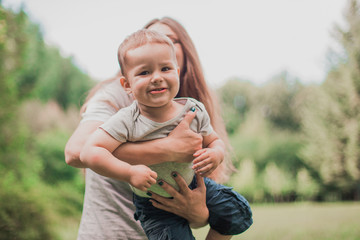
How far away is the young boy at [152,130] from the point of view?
1.49 metres

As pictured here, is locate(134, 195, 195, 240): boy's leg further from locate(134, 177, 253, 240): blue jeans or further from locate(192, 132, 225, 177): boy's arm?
locate(192, 132, 225, 177): boy's arm

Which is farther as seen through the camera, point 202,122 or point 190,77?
point 190,77

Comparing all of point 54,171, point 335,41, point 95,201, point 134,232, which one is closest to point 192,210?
point 134,232

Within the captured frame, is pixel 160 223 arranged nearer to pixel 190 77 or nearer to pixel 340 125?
pixel 190 77

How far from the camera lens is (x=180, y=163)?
5.78ft

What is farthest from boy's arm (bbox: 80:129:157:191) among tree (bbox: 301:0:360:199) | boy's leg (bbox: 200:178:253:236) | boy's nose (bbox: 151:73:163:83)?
tree (bbox: 301:0:360:199)

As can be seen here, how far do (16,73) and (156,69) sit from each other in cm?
718

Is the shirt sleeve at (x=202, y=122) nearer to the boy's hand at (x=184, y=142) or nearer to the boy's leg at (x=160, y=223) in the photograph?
the boy's hand at (x=184, y=142)

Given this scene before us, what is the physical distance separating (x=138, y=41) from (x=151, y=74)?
183mm

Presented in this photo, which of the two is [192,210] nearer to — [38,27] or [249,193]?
[249,193]

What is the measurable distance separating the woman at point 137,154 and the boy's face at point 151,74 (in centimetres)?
21

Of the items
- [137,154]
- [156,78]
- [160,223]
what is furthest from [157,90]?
[160,223]

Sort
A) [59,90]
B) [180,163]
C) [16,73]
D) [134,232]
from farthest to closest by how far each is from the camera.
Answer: [59,90] < [16,73] < [134,232] < [180,163]

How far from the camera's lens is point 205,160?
161cm
